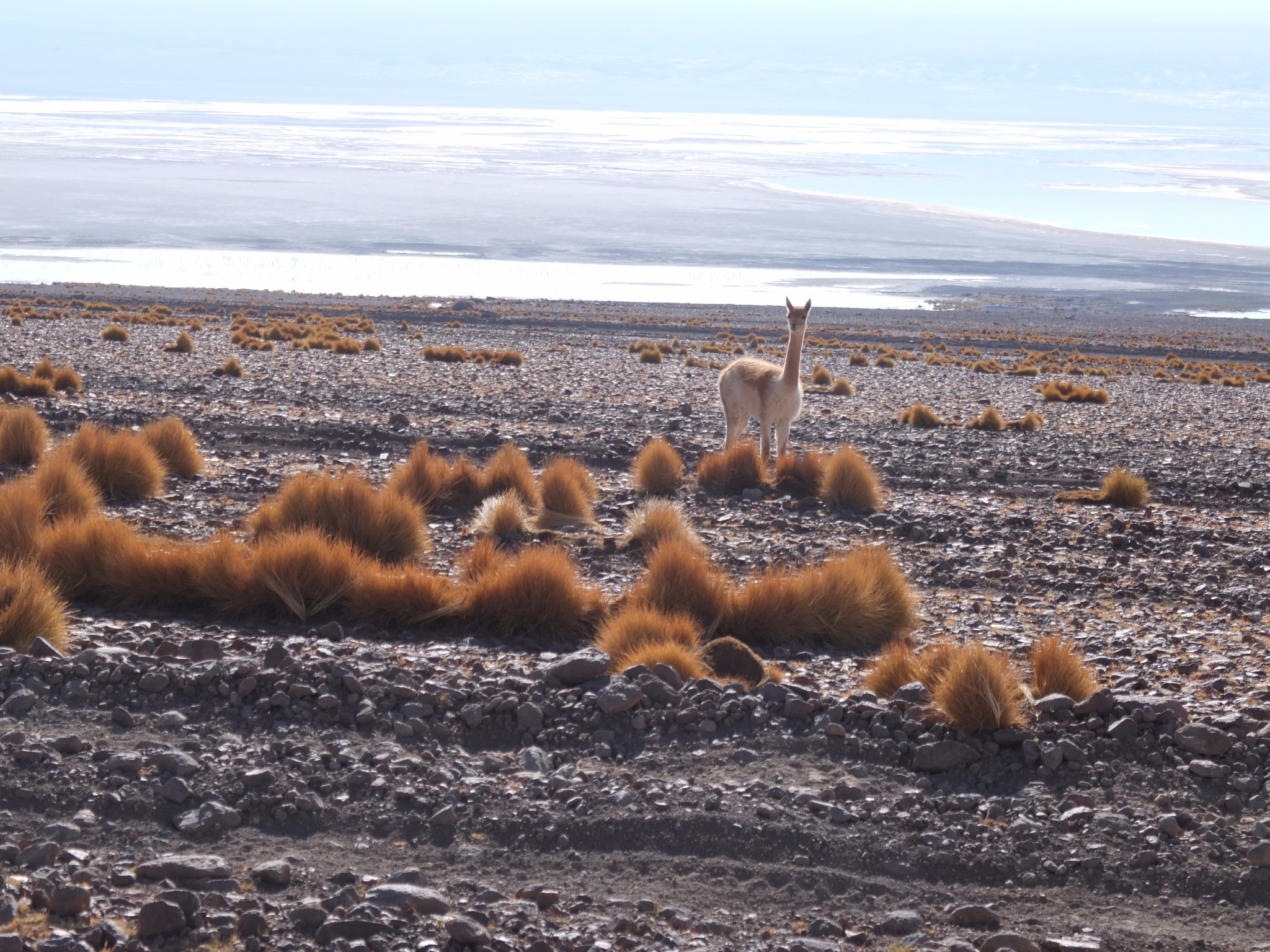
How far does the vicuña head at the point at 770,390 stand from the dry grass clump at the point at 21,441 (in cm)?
606

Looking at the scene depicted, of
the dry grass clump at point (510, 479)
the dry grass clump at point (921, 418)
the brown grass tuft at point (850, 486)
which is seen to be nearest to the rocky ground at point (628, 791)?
the dry grass clump at point (510, 479)

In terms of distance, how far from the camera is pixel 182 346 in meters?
23.0

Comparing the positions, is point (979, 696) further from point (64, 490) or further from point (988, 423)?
point (988, 423)

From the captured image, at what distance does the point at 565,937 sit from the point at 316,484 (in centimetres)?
524

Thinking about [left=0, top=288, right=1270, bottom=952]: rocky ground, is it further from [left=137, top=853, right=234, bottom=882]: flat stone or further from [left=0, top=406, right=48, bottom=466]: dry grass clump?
[left=0, top=406, right=48, bottom=466]: dry grass clump

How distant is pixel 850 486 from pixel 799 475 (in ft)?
2.26

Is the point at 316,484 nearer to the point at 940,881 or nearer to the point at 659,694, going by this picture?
the point at 659,694

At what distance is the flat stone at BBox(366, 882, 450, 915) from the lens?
13.6 ft

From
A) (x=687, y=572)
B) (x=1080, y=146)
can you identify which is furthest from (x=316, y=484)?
(x=1080, y=146)

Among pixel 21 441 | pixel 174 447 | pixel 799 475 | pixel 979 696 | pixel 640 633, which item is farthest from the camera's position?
pixel 799 475

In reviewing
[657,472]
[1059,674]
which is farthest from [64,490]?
[1059,674]

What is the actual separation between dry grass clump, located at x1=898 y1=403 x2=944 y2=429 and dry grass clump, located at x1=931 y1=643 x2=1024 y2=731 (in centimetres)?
1183

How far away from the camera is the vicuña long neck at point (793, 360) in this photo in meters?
11.8

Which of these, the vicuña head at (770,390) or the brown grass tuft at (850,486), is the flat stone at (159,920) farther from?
the vicuña head at (770,390)
